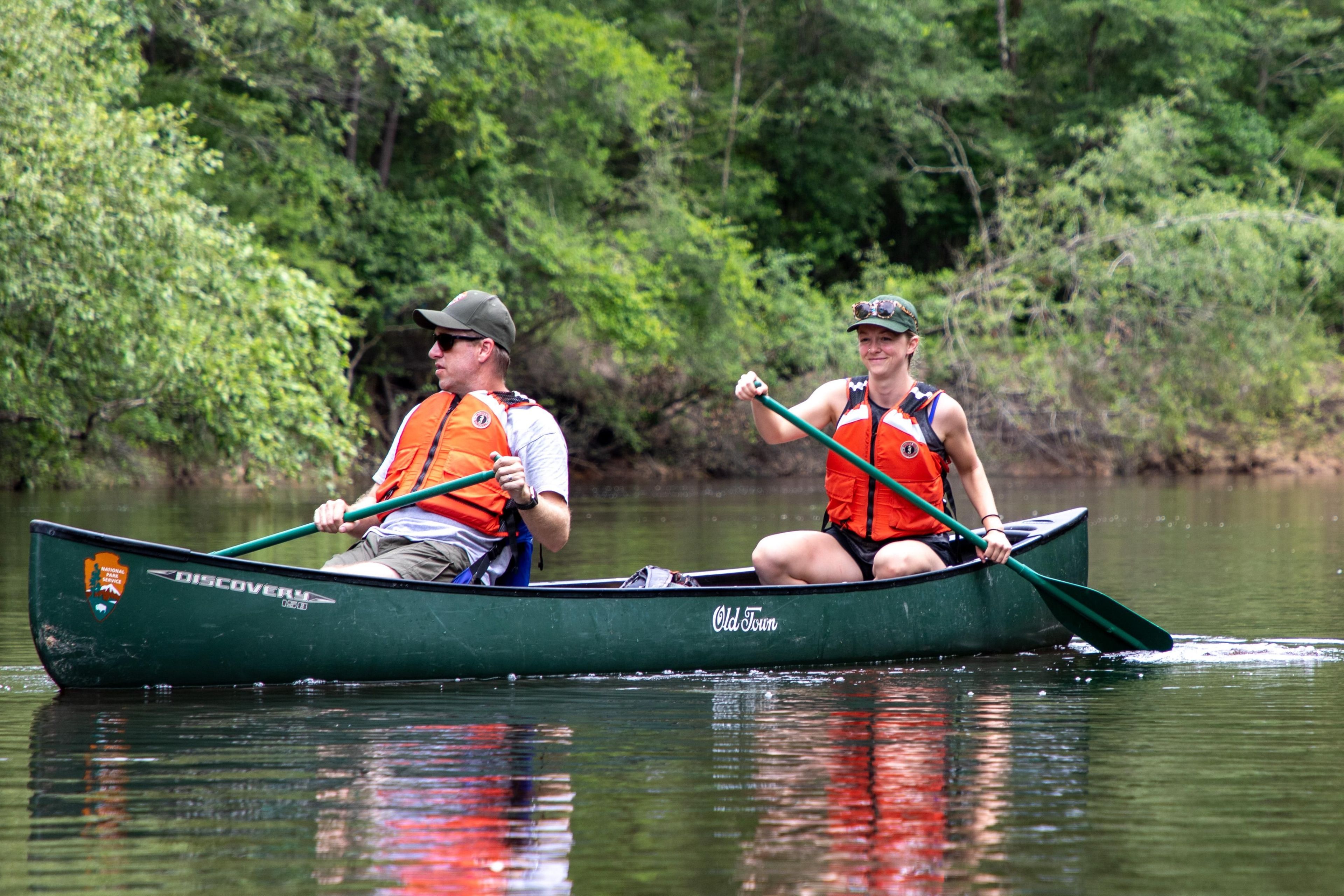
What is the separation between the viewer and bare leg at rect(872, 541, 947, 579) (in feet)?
19.8

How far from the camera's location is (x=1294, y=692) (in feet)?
17.3

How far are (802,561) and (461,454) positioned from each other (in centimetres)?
148

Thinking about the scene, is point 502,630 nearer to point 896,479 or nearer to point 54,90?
point 896,479

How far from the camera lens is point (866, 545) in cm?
617

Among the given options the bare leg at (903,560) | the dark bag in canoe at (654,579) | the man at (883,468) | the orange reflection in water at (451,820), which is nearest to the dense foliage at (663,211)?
the dark bag in canoe at (654,579)

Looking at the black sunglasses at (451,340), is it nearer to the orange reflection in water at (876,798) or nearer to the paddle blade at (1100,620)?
the orange reflection in water at (876,798)

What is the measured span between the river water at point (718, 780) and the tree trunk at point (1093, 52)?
23996 mm

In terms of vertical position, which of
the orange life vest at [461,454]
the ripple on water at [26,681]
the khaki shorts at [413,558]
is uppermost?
the orange life vest at [461,454]

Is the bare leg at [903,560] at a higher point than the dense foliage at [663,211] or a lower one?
lower

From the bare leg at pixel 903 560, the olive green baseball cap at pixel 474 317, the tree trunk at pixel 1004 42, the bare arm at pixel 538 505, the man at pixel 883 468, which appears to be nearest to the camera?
the bare arm at pixel 538 505

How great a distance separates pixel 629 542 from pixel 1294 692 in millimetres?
6583

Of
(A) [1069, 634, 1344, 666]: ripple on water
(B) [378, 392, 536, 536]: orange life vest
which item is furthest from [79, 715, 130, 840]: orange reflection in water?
(A) [1069, 634, 1344, 666]: ripple on water

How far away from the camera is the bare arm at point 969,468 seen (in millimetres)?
5953

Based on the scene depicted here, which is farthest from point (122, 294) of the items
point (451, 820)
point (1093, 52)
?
point (1093, 52)
